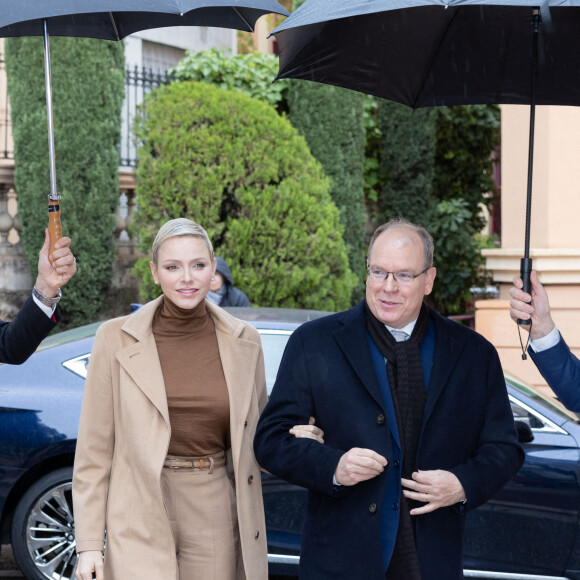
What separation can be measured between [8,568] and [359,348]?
400cm

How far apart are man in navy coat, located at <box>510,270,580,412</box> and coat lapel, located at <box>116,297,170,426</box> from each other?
1.24 metres

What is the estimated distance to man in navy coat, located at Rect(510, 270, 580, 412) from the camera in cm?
330

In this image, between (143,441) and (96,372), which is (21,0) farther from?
(143,441)

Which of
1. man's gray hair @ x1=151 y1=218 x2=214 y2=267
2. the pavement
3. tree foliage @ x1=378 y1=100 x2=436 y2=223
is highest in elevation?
tree foliage @ x1=378 y1=100 x2=436 y2=223

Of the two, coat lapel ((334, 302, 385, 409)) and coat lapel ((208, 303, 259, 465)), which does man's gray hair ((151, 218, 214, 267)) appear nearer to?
coat lapel ((208, 303, 259, 465))

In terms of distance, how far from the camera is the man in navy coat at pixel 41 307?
10.7 ft

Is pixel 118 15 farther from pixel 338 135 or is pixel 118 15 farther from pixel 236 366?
pixel 338 135

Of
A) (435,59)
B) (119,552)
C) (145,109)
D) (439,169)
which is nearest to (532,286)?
(435,59)

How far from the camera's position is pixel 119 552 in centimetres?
346

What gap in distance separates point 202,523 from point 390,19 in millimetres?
2000

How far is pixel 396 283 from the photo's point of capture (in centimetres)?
313

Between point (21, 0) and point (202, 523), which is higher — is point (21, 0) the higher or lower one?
the higher one

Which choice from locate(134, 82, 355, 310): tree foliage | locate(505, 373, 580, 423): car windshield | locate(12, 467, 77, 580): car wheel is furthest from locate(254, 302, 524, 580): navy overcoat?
locate(134, 82, 355, 310): tree foliage

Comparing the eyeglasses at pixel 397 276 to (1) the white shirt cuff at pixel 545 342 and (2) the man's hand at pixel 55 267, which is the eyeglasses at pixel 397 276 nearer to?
(1) the white shirt cuff at pixel 545 342
